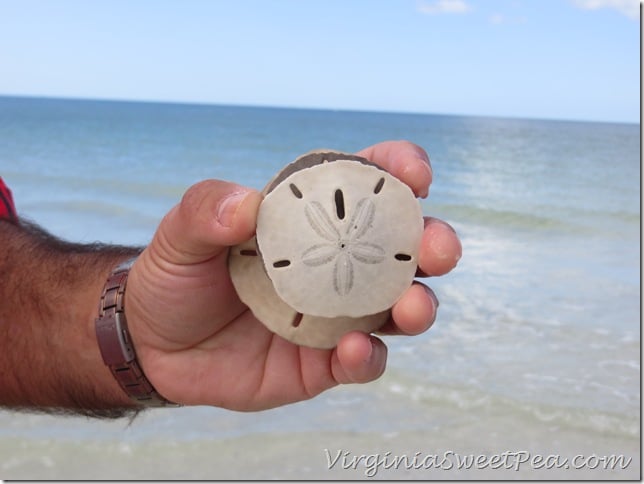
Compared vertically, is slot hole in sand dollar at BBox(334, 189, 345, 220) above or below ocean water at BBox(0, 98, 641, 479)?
above

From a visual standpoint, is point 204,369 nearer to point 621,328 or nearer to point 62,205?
point 621,328

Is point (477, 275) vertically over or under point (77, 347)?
under

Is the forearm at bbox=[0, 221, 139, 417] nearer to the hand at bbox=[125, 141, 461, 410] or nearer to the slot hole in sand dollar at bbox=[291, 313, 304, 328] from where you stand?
the hand at bbox=[125, 141, 461, 410]

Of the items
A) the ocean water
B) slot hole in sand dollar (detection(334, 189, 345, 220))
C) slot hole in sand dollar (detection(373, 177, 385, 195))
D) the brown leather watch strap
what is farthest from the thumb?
the ocean water

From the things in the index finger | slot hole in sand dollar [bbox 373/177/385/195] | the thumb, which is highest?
the index finger

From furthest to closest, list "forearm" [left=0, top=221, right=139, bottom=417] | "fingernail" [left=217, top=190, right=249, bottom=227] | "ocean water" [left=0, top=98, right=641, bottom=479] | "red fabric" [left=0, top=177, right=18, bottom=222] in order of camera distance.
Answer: "ocean water" [left=0, top=98, right=641, bottom=479], "red fabric" [left=0, top=177, right=18, bottom=222], "forearm" [left=0, top=221, right=139, bottom=417], "fingernail" [left=217, top=190, right=249, bottom=227]

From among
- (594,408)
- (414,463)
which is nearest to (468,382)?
(594,408)

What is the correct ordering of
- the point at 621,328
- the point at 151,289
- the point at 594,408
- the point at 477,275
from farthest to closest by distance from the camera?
the point at 477,275
the point at 621,328
the point at 594,408
the point at 151,289
